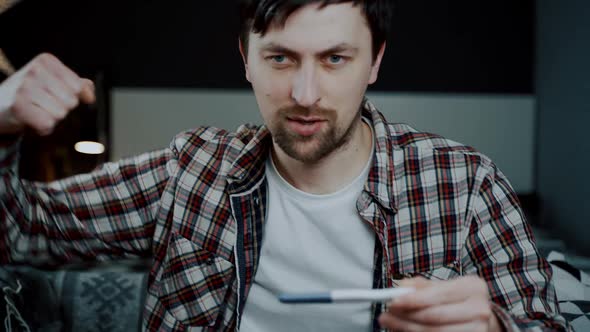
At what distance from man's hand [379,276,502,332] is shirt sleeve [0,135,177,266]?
0.65 meters

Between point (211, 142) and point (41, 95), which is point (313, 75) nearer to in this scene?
point (211, 142)

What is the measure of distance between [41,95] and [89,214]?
0.41 meters

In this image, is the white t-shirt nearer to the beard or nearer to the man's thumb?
the beard

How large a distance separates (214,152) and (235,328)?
40 centimetres

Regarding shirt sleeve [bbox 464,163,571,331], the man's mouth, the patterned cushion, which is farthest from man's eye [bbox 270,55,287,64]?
the patterned cushion

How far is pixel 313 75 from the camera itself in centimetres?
91

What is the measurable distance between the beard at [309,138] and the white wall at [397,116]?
138 centimetres

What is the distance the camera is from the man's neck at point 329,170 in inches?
41.4

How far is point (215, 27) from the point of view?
239 centimetres

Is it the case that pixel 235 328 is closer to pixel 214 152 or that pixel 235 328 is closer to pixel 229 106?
pixel 214 152

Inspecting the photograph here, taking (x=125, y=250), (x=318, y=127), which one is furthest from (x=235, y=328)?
(x=318, y=127)

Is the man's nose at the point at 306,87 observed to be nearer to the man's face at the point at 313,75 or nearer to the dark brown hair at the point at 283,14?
the man's face at the point at 313,75

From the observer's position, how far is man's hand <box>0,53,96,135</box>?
2.30 ft

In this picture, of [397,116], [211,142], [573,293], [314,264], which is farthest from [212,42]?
[573,293]
